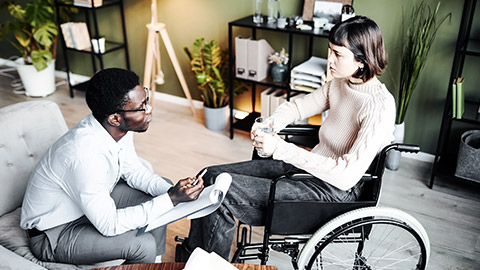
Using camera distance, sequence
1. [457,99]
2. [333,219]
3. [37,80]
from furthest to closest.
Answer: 1. [37,80]
2. [457,99]
3. [333,219]

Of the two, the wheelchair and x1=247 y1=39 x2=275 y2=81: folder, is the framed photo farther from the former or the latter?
the wheelchair

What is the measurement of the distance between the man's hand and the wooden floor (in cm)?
65

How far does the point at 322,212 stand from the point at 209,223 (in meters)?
0.42

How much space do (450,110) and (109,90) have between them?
6.32ft

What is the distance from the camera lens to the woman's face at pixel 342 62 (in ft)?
5.34

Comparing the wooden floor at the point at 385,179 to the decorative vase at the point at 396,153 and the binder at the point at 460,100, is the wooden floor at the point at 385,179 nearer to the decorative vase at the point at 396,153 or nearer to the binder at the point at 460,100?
the decorative vase at the point at 396,153

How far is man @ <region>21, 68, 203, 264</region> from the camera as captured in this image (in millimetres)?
1485

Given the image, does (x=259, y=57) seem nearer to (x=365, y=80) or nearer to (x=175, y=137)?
(x=175, y=137)

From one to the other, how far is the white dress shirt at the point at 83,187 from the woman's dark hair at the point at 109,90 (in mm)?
86

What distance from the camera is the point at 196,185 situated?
1.64 m

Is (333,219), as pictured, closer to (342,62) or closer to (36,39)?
(342,62)

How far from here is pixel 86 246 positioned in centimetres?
156

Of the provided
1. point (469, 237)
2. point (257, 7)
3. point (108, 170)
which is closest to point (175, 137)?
point (257, 7)

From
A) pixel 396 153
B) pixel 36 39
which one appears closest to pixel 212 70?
pixel 396 153
